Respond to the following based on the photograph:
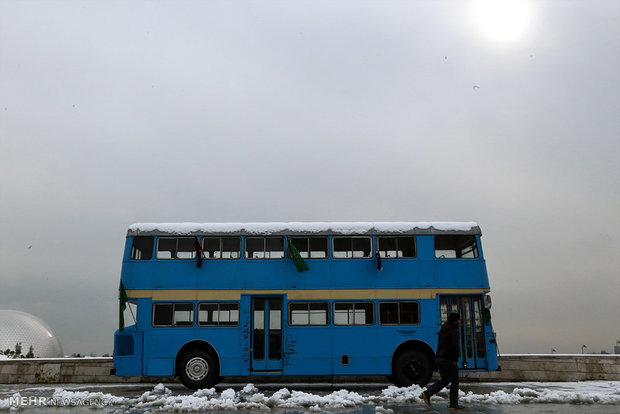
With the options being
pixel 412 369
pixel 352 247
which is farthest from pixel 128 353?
pixel 412 369

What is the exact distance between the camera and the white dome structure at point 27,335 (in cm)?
4228

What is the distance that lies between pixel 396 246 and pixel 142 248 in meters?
6.41

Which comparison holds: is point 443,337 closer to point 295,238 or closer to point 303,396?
point 303,396

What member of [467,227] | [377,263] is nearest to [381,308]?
[377,263]

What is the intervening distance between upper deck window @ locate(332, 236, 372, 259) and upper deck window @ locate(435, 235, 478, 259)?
1766 millimetres

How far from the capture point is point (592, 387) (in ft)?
40.7

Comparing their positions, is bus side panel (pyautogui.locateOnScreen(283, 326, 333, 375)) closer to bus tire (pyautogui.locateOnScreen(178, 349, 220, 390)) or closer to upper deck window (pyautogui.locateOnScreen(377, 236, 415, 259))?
bus tire (pyautogui.locateOnScreen(178, 349, 220, 390))

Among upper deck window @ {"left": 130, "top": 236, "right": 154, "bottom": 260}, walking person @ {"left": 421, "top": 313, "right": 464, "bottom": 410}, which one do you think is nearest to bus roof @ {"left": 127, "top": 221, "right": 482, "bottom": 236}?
upper deck window @ {"left": 130, "top": 236, "right": 154, "bottom": 260}

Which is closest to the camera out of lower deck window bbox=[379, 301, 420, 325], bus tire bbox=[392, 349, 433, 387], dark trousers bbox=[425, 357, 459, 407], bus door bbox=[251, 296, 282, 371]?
dark trousers bbox=[425, 357, 459, 407]

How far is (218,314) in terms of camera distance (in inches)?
486

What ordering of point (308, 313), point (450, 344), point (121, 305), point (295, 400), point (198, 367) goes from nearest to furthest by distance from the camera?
point (450, 344) < point (295, 400) < point (121, 305) < point (198, 367) < point (308, 313)

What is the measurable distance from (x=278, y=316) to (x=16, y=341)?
39.7m

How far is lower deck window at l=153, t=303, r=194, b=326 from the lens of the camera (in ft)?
40.4

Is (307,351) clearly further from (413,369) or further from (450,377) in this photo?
(450,377)
